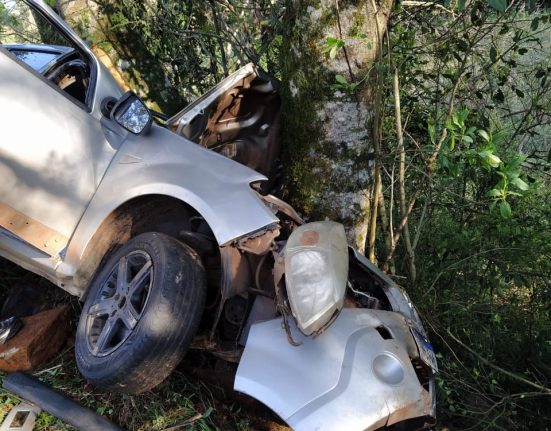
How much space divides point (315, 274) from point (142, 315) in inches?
34.1

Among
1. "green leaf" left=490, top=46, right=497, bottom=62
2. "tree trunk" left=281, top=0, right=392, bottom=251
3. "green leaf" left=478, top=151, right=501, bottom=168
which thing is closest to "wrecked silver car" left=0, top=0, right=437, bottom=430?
"tree trunk" left=281, top=0, right=392, bottom=251

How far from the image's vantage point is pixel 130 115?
2.87 metres

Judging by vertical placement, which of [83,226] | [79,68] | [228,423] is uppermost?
[79,68]

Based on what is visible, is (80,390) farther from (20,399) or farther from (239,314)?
(239,314)

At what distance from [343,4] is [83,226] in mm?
2123

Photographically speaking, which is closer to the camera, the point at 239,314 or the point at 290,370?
the point at 290,370

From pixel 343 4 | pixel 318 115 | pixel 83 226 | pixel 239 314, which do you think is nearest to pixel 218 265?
pixel 239 314

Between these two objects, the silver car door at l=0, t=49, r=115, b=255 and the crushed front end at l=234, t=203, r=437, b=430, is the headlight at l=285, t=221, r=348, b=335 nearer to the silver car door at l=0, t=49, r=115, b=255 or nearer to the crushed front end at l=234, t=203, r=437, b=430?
the crushed front end at l=234, t=203, r=437, b=430

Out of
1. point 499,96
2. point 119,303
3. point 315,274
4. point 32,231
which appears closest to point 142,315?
point 119,303

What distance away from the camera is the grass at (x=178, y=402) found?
2.64m

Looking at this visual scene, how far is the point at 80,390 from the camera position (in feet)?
9.41

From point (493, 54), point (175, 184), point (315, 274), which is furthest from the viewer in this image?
point (493, 54)

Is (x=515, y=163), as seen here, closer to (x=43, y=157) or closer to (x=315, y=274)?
(x=315, y=274)

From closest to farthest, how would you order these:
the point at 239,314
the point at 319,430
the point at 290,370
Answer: the point at 319,430
the point at 290,370
the point at 239,314
